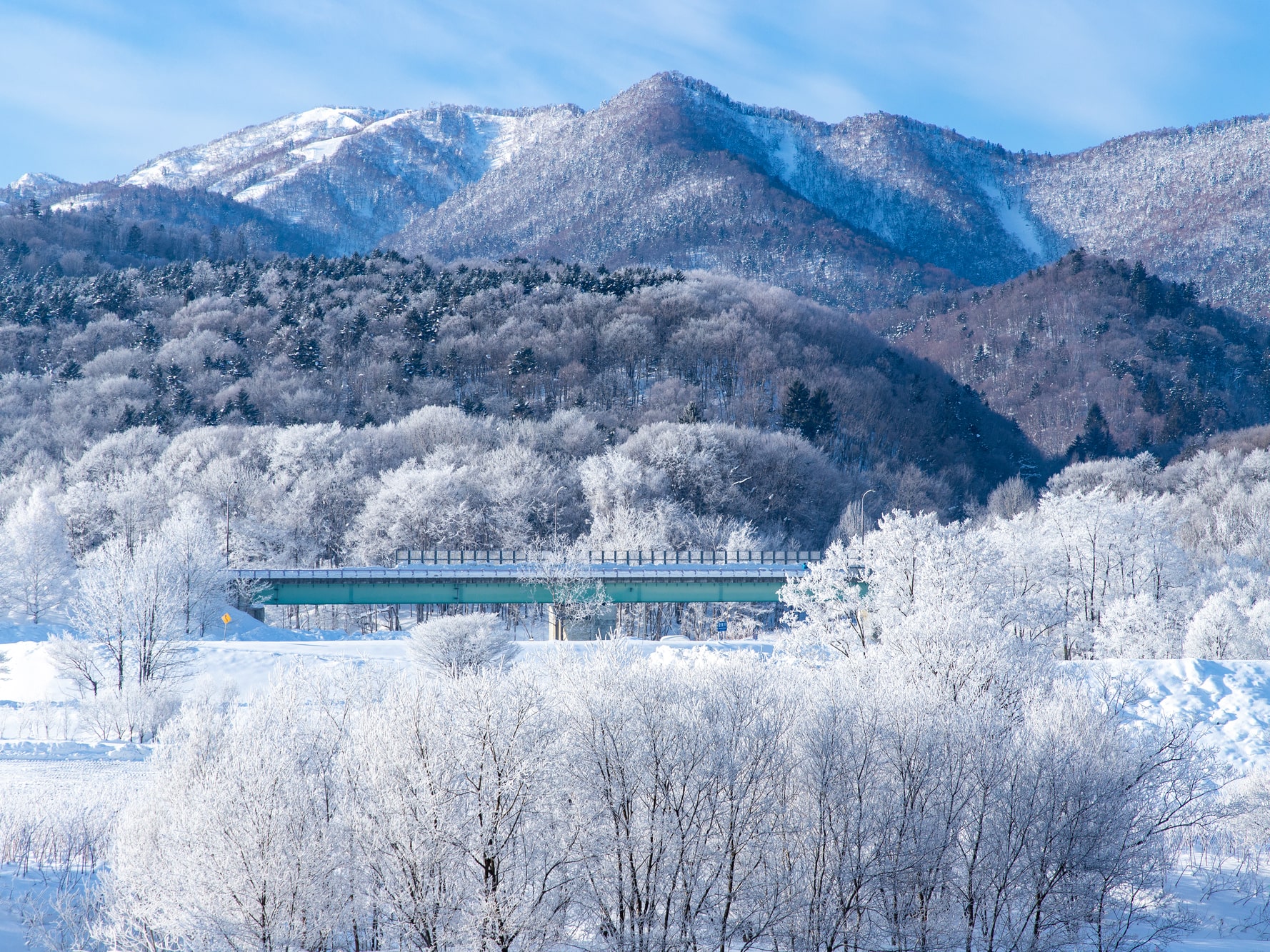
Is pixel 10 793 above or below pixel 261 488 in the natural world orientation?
A: below

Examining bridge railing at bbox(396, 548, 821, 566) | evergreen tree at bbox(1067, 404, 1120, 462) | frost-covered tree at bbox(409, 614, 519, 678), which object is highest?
evergreen tree at bbox(1067, 404, 1120, 462)

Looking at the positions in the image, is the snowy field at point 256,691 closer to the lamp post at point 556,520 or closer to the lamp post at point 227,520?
the lamp post at point 227,520

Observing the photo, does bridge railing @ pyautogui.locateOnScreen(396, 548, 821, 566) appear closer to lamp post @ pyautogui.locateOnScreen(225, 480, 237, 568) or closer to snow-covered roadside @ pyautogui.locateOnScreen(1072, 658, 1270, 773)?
lamp post @ pyautogui.locateOnScreen(225, 480, 237, 568)

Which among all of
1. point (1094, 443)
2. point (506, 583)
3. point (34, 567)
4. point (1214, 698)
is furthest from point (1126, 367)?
point (34, 567)

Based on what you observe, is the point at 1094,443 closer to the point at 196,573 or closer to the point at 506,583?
the point at 506,583

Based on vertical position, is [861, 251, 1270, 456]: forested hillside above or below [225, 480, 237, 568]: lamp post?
above

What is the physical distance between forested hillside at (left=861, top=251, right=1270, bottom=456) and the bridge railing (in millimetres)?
90744

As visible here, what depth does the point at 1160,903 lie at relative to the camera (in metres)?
26.0

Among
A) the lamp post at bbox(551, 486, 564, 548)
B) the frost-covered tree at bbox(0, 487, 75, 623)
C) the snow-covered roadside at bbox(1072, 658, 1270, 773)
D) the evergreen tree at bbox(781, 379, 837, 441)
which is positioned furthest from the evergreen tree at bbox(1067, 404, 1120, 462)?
the frost-covered tree at bbox(0, 487, 75, 623)

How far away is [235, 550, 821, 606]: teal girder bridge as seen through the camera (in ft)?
224

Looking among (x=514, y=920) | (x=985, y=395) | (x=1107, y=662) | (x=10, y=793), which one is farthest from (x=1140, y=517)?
(x=985, y=395)

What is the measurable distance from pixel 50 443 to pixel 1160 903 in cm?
11457

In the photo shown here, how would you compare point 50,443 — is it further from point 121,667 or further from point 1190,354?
point 1190,354

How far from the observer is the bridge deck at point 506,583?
6862 cm
